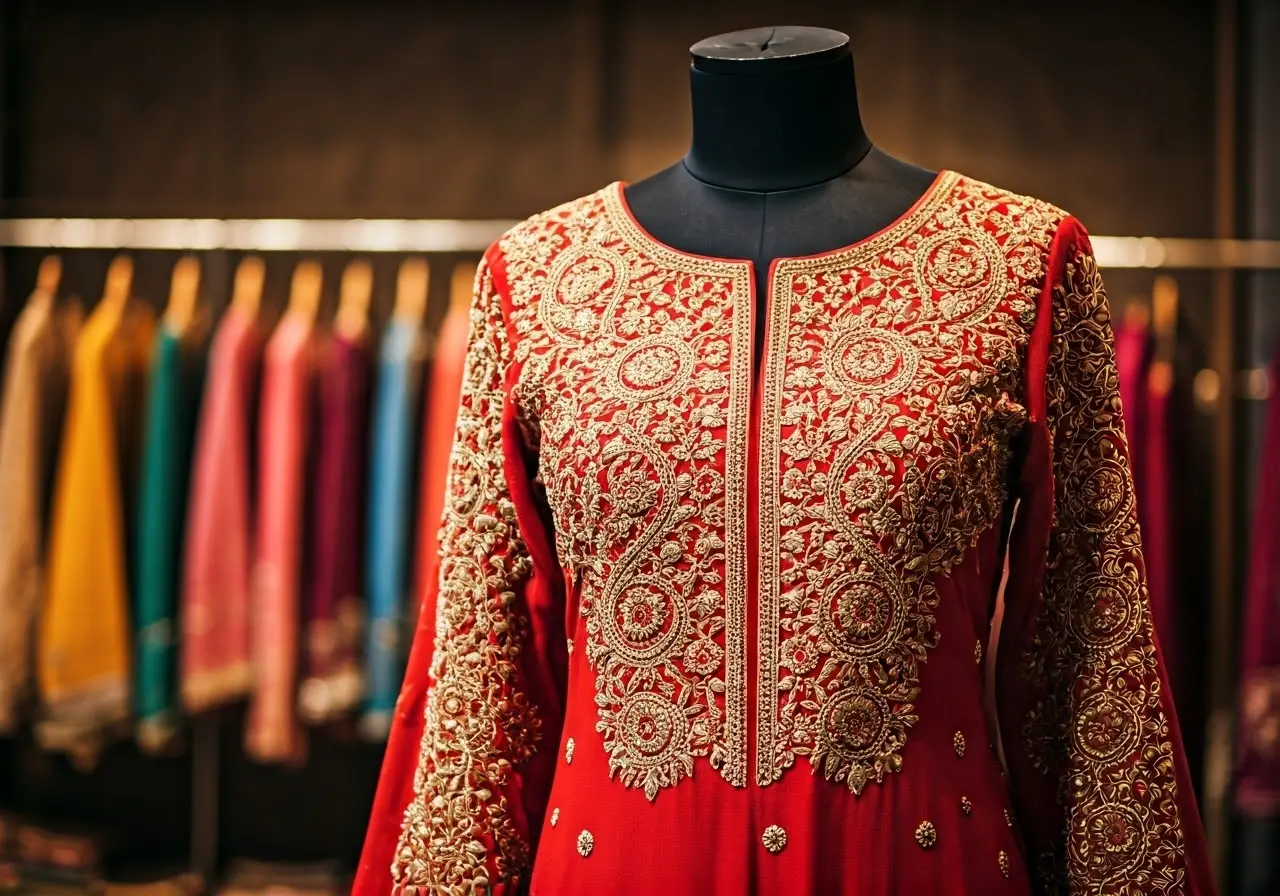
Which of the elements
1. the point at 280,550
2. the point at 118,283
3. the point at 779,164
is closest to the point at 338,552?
the point at 280,550

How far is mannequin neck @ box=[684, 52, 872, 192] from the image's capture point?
1.30 m

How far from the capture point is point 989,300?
1222 millimetres

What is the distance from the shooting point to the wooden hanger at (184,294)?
323 cm

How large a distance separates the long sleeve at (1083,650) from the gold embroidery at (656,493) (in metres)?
0.26

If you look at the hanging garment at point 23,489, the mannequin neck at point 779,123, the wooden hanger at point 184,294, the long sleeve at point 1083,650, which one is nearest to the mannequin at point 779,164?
the mannequin neck at point 779,123

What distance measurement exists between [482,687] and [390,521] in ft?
6.07

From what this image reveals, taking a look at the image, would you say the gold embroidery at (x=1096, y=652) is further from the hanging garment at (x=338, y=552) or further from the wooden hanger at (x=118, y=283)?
the wooden hanger at (x=118, y=283)

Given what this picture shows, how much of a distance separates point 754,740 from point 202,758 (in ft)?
8.94

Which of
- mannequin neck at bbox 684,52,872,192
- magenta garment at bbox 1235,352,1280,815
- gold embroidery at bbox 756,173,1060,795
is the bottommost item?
magenta garment at bbox 1235,352,1280,815

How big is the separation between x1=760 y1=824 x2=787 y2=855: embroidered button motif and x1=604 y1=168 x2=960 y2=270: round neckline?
470 millimetres

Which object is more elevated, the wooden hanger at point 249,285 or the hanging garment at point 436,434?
the wooden hanger at point 249,285

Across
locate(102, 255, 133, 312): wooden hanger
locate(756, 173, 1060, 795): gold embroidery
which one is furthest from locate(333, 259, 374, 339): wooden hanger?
locate(756, 173, 1060, 795): gold embroidery

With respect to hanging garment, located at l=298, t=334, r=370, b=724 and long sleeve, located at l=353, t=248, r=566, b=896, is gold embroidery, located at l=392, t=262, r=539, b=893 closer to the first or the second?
long sleeve, located at l=353, t=248, r=566, b=896

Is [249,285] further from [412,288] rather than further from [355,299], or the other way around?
[412,288]
